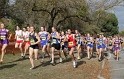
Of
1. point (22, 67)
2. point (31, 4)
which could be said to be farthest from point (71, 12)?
point (22, 67)

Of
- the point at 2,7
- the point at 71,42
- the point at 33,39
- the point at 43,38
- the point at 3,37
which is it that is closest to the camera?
the point at 33,39

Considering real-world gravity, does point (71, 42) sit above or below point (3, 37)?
below

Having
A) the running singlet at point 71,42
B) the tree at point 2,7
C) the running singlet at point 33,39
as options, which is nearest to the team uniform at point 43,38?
the running singlet at point 71,42

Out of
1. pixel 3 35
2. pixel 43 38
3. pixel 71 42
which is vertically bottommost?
pixel 71 42

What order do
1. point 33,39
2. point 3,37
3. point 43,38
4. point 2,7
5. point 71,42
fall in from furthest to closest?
1. point 2,7
2. point 43,38
3. point 71,42
4. point 3,37
5. point 33,39

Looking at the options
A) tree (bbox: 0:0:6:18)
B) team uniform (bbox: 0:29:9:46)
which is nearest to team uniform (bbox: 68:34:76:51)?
team uniform (bbox: 0:29:9:46)

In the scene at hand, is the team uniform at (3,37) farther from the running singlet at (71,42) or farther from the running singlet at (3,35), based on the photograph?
the running singlet at (71,42)

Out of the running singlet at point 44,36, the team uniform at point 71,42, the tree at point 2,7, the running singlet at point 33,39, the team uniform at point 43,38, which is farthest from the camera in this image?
the tree at point 2,7

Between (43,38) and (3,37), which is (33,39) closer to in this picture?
(3,37)

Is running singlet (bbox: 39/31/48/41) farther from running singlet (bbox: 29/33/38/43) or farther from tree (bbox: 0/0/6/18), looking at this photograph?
tree (bbox: 0/0/6/18)

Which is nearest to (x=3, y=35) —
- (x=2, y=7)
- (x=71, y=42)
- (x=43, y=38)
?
(x=43, y=38)

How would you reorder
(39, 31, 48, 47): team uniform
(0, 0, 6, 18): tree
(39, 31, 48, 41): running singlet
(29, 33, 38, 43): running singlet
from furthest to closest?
(0, 0, 6, 18): tree < (39, 31, 48, 41): running singlet < (39, 31, 48, 47): team uniform < (29, 33, 38, 43): running singlet

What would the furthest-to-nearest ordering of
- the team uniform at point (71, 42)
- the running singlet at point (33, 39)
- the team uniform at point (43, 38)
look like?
the team uniform at point (43, 38) < the team uniform at point (71, 42) < the running singlet at point (33, 39)

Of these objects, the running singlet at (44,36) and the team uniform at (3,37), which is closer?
the team uniform at (3,37)
